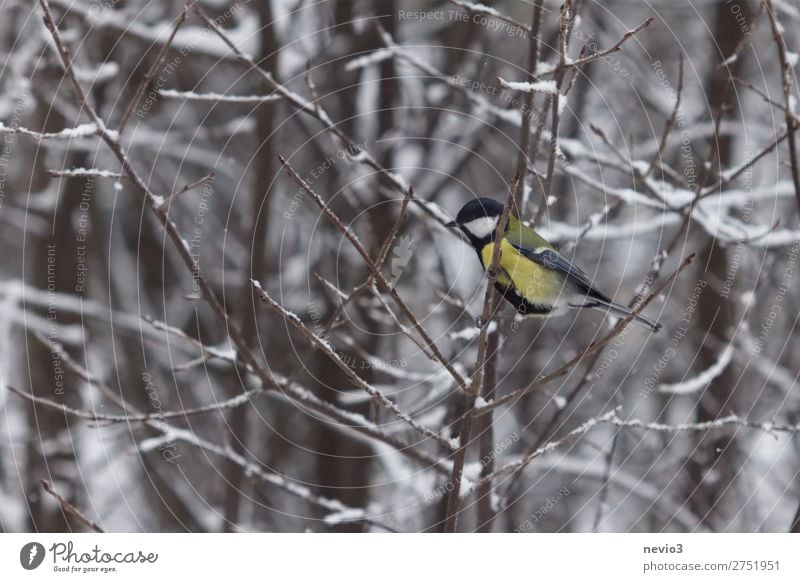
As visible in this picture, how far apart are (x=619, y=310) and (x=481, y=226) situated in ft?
0.83

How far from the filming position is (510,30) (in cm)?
188

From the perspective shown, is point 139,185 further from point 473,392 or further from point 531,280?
point 531,280

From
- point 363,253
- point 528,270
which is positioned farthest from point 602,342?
point 528,270

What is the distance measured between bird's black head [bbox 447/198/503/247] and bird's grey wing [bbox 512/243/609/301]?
0.06 m

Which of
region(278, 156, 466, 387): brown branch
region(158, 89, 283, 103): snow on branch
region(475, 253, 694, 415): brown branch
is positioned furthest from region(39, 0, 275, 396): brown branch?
region(475, 253, 694, 415): brown branch

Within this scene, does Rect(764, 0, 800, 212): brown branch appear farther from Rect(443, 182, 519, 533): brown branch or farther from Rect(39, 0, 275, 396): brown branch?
Rect(39, 0, 275, 396): brown branch

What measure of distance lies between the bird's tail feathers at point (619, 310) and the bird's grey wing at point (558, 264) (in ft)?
0.04

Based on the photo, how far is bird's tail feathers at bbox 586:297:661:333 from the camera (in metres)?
1.18

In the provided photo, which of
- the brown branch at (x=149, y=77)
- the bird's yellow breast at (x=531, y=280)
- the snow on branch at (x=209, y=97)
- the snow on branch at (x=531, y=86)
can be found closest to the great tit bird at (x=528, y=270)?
the bird's yellow breast at (x=531, y=280)
